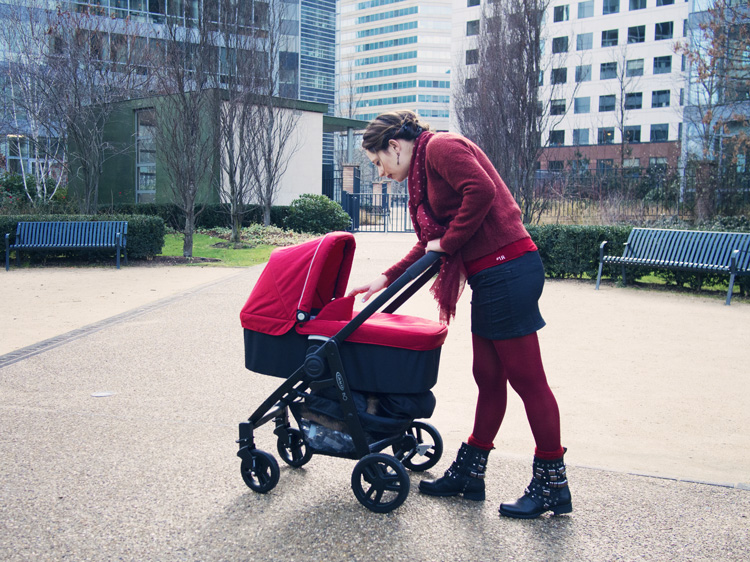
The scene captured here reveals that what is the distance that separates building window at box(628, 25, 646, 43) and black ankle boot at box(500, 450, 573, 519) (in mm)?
59048

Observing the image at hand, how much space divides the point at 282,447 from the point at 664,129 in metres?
56.5

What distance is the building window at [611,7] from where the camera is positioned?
182 feet

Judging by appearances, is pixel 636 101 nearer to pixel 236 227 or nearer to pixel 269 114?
pixel 269 114

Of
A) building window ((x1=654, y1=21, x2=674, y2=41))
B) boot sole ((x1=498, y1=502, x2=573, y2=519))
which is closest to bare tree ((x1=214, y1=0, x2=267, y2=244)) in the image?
boot sole ((x1=498, y1=502, x2=573, y2=519))

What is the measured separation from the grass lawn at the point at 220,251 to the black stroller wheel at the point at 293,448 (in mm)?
10180

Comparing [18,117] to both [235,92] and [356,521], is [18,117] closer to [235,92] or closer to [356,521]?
[235,92]

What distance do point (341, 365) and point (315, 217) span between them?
18142 mm

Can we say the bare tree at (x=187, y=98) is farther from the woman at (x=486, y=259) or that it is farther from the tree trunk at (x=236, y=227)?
the woman at (x=486, y=259)

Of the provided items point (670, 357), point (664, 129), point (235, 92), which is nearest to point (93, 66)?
point (235, 92)

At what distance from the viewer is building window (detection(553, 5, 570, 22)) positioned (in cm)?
5831

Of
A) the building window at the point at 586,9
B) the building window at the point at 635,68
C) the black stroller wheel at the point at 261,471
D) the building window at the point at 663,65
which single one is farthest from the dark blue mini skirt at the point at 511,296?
the building window at the point at 586,9

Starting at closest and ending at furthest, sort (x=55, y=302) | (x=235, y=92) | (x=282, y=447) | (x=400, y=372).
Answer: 1. (x=400, y=372)
2. (x=282, y=447)
3. (x=55, y=302)
4. (x=235, y=92)

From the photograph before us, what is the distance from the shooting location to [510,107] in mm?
14750

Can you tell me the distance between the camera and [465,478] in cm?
309
